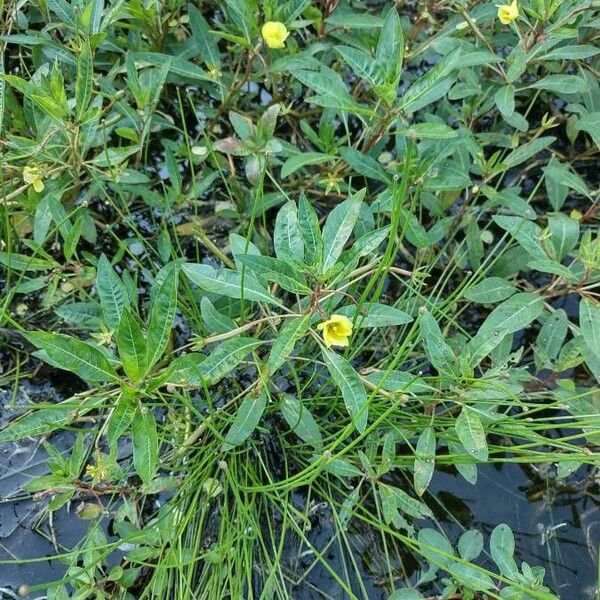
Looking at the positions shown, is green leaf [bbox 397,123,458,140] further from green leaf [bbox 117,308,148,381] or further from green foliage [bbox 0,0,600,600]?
green leaf [bbox 117,308,148,381]

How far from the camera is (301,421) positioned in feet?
4.04

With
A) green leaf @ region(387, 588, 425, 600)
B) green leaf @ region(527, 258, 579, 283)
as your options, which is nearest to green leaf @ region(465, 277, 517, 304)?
green leaf @ region(527, 258, 579, 283)

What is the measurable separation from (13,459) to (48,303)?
323 millimetres

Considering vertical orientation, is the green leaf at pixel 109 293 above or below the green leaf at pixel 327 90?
below

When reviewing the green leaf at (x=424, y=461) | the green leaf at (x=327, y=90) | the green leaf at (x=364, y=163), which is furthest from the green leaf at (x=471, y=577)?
the green leaf at (x=327, y=90)

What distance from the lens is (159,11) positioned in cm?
148

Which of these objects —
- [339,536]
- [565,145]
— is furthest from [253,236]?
[565,145]

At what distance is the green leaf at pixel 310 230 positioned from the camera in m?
1.06

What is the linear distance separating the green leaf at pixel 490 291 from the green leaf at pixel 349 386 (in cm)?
38

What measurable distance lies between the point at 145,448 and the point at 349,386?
33 cm

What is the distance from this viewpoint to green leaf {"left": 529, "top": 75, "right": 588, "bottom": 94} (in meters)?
1.42

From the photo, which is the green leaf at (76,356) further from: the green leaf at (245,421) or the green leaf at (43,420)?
the green leaf at (245,421)

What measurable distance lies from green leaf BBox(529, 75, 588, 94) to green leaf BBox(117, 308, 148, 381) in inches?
39.3

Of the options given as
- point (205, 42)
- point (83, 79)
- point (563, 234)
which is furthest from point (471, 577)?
point (205, 42)
